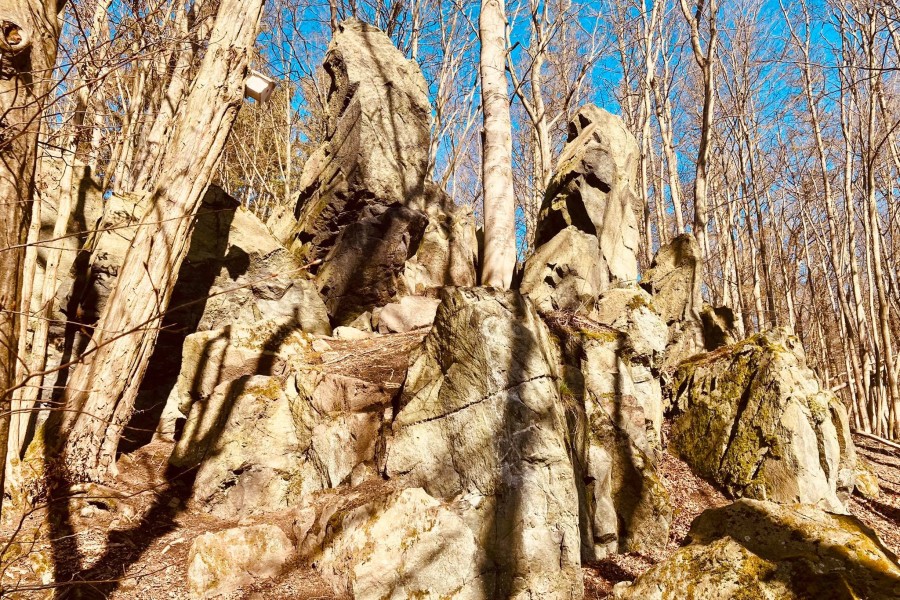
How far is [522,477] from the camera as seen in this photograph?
423cm

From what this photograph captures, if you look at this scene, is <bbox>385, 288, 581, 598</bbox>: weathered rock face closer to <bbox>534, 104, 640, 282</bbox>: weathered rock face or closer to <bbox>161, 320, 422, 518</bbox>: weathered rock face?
<bbox>161, 320, 422, 518</bbox>: weathered rock face

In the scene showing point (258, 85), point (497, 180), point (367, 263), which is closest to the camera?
point (497, 180)

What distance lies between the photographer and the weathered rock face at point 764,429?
6.18m

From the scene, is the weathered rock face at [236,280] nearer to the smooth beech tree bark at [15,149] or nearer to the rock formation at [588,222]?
the rock formation at [588,222]

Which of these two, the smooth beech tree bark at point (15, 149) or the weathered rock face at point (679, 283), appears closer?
the smooth beech tree bark at point (15, 149)

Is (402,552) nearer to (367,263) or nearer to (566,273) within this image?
(367,263)

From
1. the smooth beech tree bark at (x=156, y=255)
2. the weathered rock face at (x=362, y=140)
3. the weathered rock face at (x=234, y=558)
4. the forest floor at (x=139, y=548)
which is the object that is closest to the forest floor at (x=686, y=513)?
the forest floor at (x=139, y=548)

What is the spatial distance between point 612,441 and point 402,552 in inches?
121

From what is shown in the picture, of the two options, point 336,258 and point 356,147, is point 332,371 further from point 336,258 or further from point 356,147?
point 356,147

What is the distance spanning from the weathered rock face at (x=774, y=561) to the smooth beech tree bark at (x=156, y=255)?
14.6 feet

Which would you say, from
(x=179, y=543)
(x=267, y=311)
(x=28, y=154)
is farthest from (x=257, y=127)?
(x=28, y=154)

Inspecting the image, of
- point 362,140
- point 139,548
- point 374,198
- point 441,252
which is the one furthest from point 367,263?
point 139,548

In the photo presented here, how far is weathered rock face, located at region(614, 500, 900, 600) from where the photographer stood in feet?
9.15

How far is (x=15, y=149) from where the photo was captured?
1.94m
